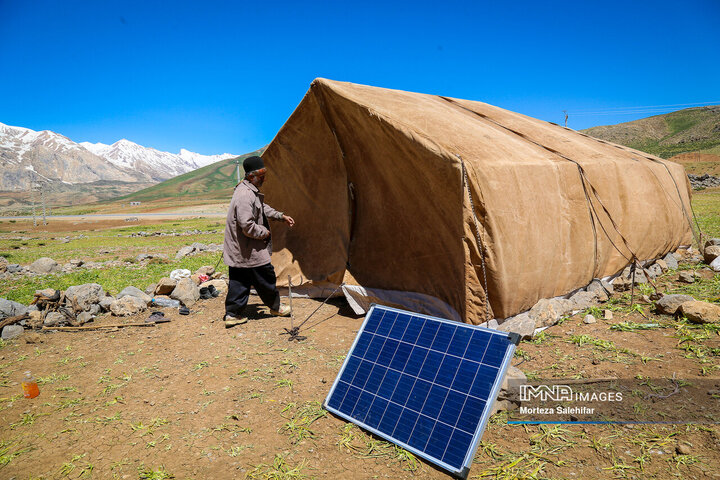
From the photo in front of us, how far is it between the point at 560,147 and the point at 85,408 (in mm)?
7804

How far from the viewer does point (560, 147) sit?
22.5 ft

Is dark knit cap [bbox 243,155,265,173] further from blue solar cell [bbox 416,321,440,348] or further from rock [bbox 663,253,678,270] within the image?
rock [bbox 663,253,678,270]

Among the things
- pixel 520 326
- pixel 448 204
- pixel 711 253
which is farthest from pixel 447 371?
pixel 711 253

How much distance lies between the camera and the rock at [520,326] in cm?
491

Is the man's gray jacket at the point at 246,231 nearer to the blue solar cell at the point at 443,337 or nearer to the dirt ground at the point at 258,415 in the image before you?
the dirt ground at the point at 258,415

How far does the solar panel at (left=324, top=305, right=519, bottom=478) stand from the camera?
116 inches

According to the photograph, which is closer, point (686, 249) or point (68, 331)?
point (68, 331)

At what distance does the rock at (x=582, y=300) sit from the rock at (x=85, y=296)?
8.11m

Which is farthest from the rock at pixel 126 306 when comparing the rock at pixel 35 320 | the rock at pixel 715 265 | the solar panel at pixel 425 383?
the rock at pixel 715 265

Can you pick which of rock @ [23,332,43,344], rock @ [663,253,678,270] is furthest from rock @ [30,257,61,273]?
rock @ [663,253,678,270]

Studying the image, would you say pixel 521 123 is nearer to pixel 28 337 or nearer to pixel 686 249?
pixel 686 249

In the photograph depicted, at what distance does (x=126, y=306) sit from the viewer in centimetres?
685

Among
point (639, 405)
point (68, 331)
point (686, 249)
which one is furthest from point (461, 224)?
point (686, 249)

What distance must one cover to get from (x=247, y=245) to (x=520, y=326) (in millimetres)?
4086
